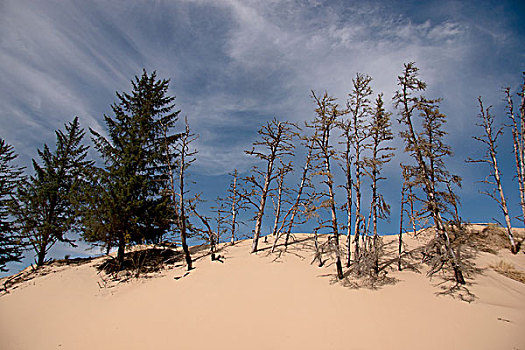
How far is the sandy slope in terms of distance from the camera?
671 cm

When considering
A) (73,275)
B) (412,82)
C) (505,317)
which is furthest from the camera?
(73,275)

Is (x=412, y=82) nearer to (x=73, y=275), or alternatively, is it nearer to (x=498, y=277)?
(x=498, y=277)

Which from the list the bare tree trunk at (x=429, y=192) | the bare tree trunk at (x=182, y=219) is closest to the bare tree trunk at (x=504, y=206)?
the bare tree trunk at (x=429, y=192)

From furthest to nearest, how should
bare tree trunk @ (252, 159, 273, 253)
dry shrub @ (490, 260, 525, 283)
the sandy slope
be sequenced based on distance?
bare tree trunk @ (252, 159, 273, 253) < dry shrub @ (490, 260, 525, 283) < the sandy slope

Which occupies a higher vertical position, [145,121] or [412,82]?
[145,121]

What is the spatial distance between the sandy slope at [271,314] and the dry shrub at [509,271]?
655mm

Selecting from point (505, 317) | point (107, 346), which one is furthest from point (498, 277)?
point (107, 346)

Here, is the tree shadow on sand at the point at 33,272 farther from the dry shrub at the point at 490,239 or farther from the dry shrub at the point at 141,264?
→ the dry shrub at the point at 490,239

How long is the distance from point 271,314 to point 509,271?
40.1 ft

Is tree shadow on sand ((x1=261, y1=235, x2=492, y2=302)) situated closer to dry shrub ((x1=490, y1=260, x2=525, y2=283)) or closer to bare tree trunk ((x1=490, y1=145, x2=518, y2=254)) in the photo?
dry shrub ((x1=490, y1=260, x2=525, y2=283))

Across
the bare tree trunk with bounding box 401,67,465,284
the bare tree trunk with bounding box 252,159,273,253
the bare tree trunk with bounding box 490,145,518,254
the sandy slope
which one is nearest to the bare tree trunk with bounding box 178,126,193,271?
the sandy slope

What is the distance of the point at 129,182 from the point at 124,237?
3.44 meters

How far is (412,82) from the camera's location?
478 inches

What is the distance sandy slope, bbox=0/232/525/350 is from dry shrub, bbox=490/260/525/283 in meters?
0.65
